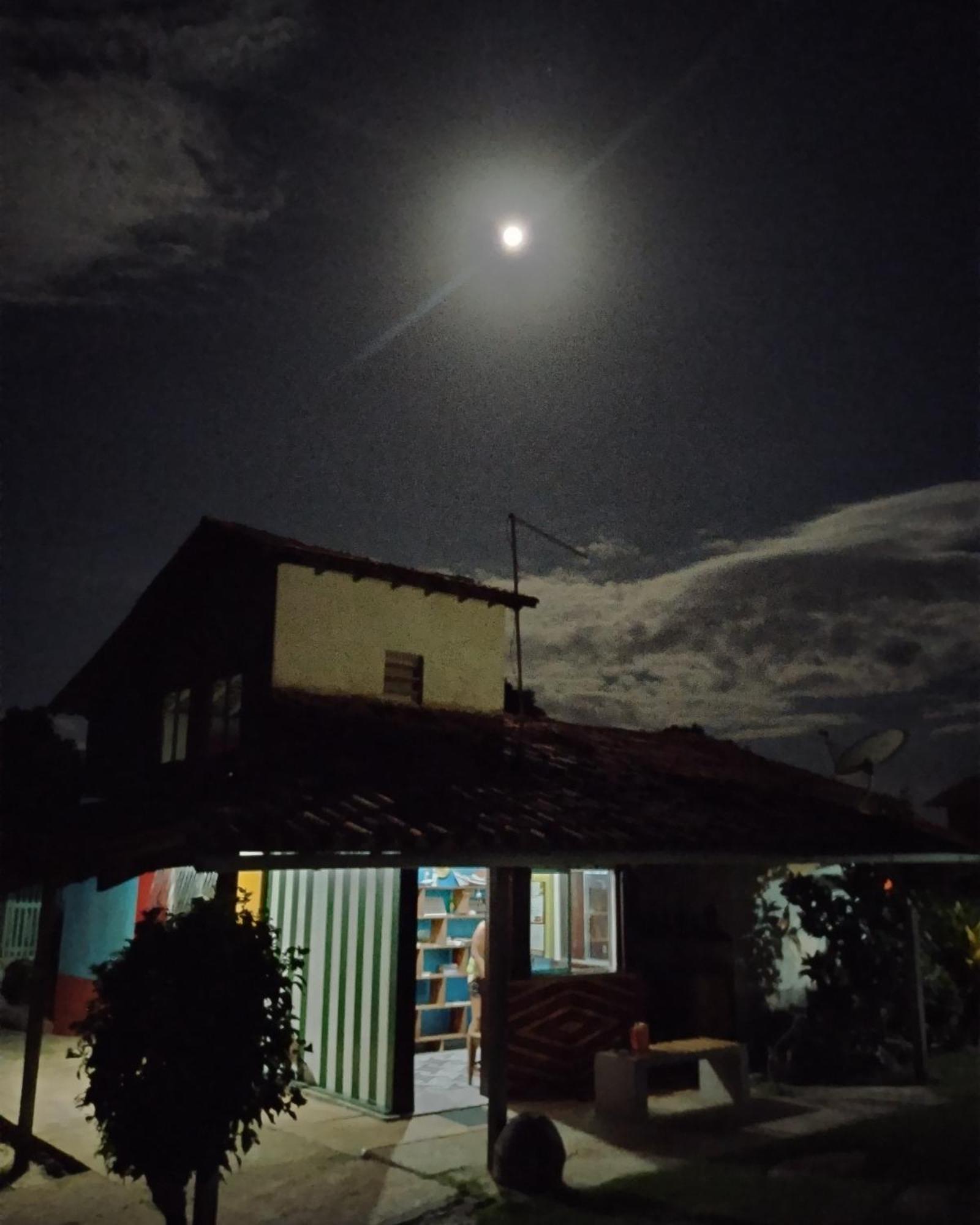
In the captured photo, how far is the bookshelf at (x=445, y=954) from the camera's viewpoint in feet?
40.4

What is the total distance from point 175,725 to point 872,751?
11185 millimetres

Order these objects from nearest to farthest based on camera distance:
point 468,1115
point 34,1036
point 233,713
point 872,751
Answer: point 34,1036 → point 468,1115 → point 233,713 → point 872,751

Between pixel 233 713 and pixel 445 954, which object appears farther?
pixel 233 713

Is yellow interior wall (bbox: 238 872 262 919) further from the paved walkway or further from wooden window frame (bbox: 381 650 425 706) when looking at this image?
wooden window frame (bbox: 381 650 425 706)

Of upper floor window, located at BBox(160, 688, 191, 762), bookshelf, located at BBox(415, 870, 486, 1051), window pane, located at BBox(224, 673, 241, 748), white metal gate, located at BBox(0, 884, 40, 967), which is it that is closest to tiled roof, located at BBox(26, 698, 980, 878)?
upper floor window, located at BBox(160, 688, 191, 762)

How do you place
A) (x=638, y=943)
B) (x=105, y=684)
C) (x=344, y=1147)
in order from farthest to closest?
1. (x=105, y=684)
2. (x=638, y=943)
3. (x=344, y=1147)

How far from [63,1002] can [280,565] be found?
7502mm

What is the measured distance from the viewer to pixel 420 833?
24.8ft

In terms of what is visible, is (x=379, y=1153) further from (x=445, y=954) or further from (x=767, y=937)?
(x=767, y=937)

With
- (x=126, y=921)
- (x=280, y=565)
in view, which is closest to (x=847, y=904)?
(x=280, y=565)

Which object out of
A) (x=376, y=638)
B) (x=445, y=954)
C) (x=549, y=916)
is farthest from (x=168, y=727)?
(x=549, y=916)

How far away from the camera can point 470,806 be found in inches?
346

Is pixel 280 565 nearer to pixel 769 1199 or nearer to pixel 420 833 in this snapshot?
pixel 420 833

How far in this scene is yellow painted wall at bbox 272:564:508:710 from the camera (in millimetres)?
13430
